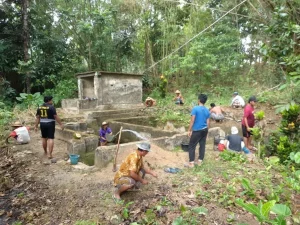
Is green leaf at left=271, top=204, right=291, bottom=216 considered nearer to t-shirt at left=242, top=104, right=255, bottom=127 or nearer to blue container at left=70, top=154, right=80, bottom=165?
blue container at left=70, top=154, right=80, bottom=165

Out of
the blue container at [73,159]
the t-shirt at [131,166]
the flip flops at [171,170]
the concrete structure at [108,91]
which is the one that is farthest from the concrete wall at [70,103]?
the t-shirt at [131,166]

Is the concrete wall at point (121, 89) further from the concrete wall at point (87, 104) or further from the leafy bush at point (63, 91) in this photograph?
the leafy bush at point (63, 91)

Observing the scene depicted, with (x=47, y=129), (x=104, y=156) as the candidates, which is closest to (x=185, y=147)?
(x=104, y=156)

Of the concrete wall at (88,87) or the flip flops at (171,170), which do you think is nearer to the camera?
the flip flops at (171,170)

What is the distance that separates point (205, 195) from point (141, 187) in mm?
1146

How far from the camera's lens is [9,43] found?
46.8ft

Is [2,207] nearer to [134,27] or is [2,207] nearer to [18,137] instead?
[18,137]

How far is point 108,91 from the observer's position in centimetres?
1241

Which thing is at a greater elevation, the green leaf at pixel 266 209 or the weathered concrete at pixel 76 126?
the green leaf at pixel 266 209

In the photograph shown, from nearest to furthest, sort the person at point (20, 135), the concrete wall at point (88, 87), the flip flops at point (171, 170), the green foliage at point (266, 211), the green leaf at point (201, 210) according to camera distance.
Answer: the green foliage at point (266, 211), the green leaf at point (201, 210), the flip flops at point (171, 170), the person at point (20, 135), the concrete wall at point (88, 87)

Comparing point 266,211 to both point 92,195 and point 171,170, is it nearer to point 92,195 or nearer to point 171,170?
point 92,195

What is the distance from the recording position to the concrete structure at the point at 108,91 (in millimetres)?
11977

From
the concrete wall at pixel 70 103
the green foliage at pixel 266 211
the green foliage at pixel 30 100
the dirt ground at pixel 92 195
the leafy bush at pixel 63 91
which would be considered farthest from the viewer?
the leafy bush at pixel 63 91

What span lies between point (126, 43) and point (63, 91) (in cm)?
560
